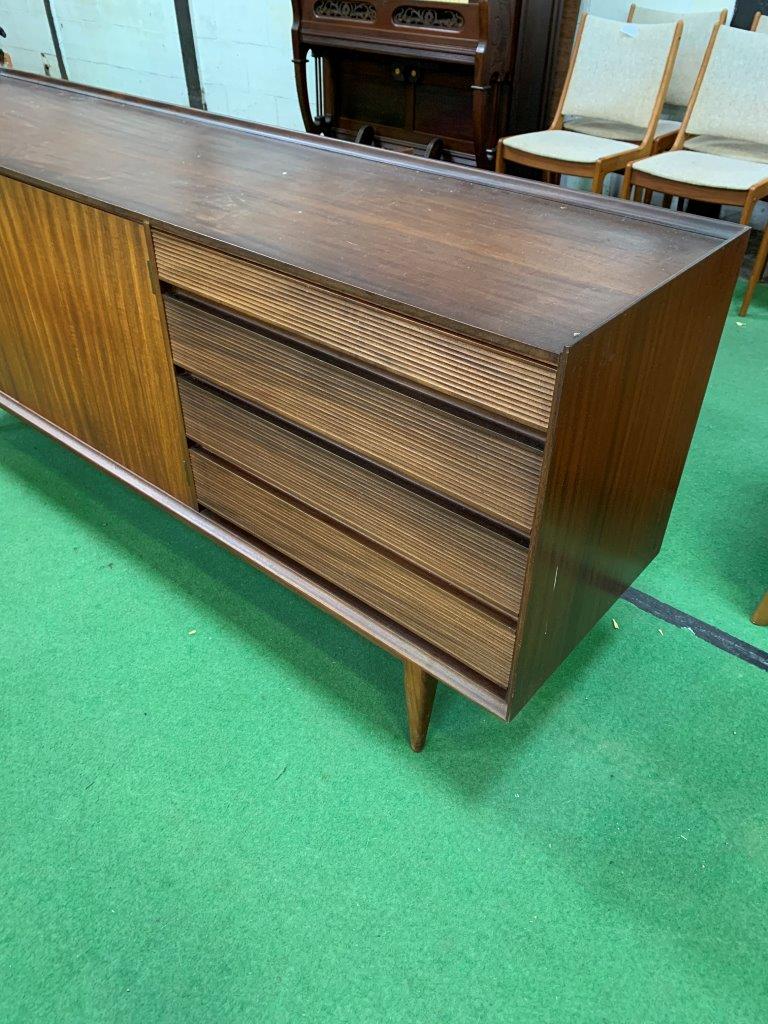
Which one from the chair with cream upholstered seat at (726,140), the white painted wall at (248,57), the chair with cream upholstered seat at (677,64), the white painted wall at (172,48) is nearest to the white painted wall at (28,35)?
the white painted wall at (172,48)

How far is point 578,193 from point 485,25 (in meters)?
2.12

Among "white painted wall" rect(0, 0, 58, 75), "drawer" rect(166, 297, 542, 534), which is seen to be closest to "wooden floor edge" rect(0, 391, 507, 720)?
"drawer" rect(166, 297, 542, 534)

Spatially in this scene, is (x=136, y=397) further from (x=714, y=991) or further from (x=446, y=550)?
(x=714, y=991)

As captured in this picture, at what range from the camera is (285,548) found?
4.34 feet

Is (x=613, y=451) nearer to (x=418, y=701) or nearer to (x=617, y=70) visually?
(x=418, y=701)

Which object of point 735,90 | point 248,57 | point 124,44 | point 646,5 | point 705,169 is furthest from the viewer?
point 124,44

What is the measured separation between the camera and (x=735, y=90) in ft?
9.09

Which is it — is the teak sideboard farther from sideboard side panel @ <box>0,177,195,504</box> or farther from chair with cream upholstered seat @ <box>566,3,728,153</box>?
chair with cream upholstered seat @ <box>566,3,728,153</box>

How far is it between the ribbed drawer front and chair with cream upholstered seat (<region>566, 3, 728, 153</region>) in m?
2.54

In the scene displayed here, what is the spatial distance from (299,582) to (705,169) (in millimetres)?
2254

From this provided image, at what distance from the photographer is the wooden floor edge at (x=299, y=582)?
1115mm

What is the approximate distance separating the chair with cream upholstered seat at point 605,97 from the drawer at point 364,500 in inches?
83.2

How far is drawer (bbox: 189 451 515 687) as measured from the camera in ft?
3.51

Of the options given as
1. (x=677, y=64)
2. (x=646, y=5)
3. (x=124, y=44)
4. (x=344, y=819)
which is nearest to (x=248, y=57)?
(x=124, y=44)
